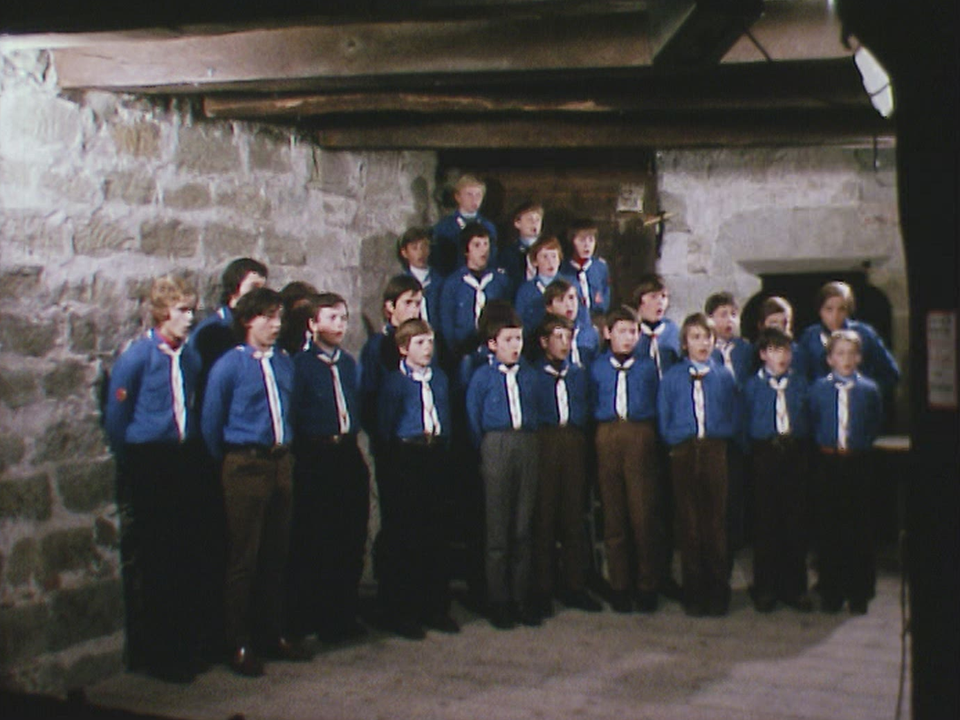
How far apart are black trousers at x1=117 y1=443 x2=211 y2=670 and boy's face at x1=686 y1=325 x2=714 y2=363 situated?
9.17 ft

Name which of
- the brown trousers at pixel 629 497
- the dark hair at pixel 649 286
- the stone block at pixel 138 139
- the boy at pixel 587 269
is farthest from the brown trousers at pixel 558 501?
the stone block at pixel 138 139

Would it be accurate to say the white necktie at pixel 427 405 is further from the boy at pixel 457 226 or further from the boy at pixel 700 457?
the boy at pixel 457 226

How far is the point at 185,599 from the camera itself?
514cm

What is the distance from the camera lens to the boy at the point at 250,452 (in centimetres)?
510

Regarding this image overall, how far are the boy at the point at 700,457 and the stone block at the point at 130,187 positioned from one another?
9.87 feet

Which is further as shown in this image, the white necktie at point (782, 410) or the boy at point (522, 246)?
the boy at point (522, 246)

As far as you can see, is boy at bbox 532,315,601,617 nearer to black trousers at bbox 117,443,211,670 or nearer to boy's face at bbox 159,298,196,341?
black trousers at bbox 117,443,211,670

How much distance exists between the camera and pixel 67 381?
4949 millimetres

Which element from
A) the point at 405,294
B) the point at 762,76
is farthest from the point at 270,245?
the point at 762,76

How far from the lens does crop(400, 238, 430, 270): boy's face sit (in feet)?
22.6

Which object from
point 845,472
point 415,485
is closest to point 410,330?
point 415,485

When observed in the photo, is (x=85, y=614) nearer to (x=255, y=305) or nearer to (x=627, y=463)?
(x=255, y=305)

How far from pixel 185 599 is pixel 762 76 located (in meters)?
3.92

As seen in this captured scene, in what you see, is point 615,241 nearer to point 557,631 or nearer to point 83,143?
point 557,631
